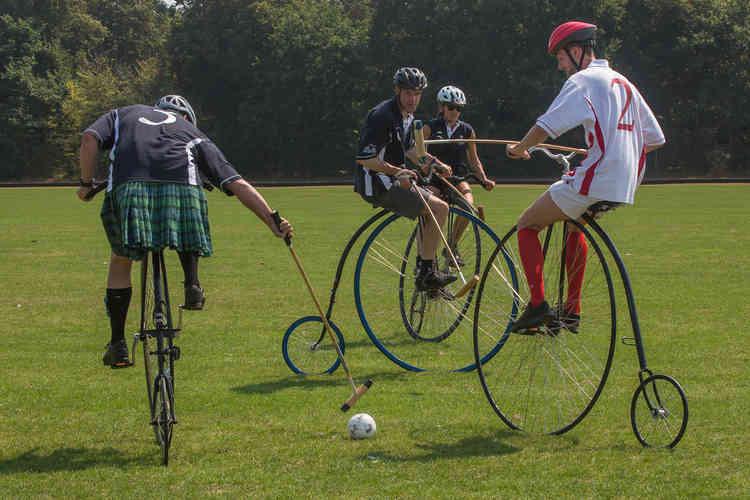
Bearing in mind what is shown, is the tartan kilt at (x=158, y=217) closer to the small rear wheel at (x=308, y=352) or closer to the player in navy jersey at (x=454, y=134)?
the small rear wheel at (x=308, y=352)

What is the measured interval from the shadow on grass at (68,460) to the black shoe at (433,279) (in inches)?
114

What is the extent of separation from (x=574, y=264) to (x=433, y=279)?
1729 millimetres

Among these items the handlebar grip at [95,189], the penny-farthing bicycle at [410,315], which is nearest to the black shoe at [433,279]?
the penny-farthing bicycle at [410,315]

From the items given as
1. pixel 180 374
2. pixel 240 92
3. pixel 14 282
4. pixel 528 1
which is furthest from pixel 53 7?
pixel 180 374

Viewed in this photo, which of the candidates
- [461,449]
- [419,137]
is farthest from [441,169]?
[461,449]

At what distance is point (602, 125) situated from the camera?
16.6 feet

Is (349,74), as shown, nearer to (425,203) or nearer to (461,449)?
(425,203)

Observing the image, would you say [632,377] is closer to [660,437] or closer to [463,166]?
Answer: [660,437]

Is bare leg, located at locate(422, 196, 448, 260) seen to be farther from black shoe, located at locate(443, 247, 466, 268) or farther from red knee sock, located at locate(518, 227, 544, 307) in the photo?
red knee sock, located at locate(518, 227, 544, 307)

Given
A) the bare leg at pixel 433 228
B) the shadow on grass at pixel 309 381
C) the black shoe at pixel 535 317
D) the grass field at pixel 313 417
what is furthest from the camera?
the bare leg at pixel 433 228

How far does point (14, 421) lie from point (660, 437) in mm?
4116

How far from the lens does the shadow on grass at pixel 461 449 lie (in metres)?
5.15

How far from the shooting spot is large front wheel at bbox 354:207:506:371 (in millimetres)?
7449

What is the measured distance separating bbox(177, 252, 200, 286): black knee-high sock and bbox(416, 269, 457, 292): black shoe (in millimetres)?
2417
